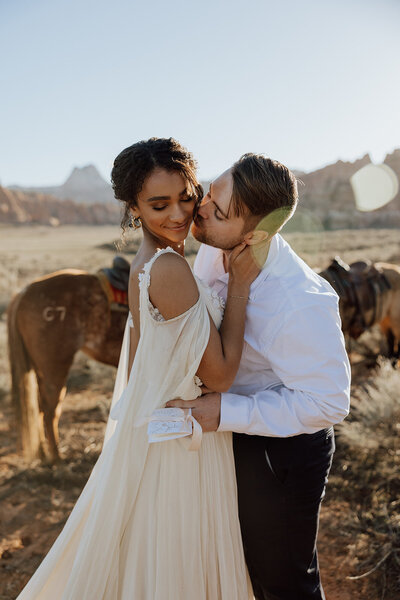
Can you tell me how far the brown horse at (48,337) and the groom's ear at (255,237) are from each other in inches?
131

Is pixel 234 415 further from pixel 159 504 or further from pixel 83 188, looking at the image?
pixel 83 188

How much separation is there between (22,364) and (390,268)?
505 cm

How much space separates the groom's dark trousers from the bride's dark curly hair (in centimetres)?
114

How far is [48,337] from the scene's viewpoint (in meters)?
4.55

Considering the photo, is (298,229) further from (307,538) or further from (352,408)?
(307,538)

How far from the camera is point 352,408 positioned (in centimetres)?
521

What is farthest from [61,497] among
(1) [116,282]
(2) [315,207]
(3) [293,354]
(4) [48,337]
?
(2) [315,207]

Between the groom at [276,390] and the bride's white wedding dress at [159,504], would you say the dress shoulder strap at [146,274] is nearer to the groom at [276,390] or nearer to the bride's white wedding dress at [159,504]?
the bride's white wedding dress at [159,504]

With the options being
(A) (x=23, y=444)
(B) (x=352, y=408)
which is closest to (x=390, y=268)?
(B) (x=352, y=408)

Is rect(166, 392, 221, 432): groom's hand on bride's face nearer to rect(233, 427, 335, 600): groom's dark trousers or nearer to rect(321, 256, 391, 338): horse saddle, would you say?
rect(233, 427, 335, 600): groom's dark trousers

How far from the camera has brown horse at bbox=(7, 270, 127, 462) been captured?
4.48 metres

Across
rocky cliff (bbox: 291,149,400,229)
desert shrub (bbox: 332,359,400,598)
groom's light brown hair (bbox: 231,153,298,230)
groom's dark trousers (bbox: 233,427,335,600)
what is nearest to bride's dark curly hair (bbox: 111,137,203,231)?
groom's light brown hair (bbox: 231,153,298,230)

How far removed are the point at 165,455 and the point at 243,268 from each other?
0.79 m

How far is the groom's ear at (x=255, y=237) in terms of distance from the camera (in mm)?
1615
